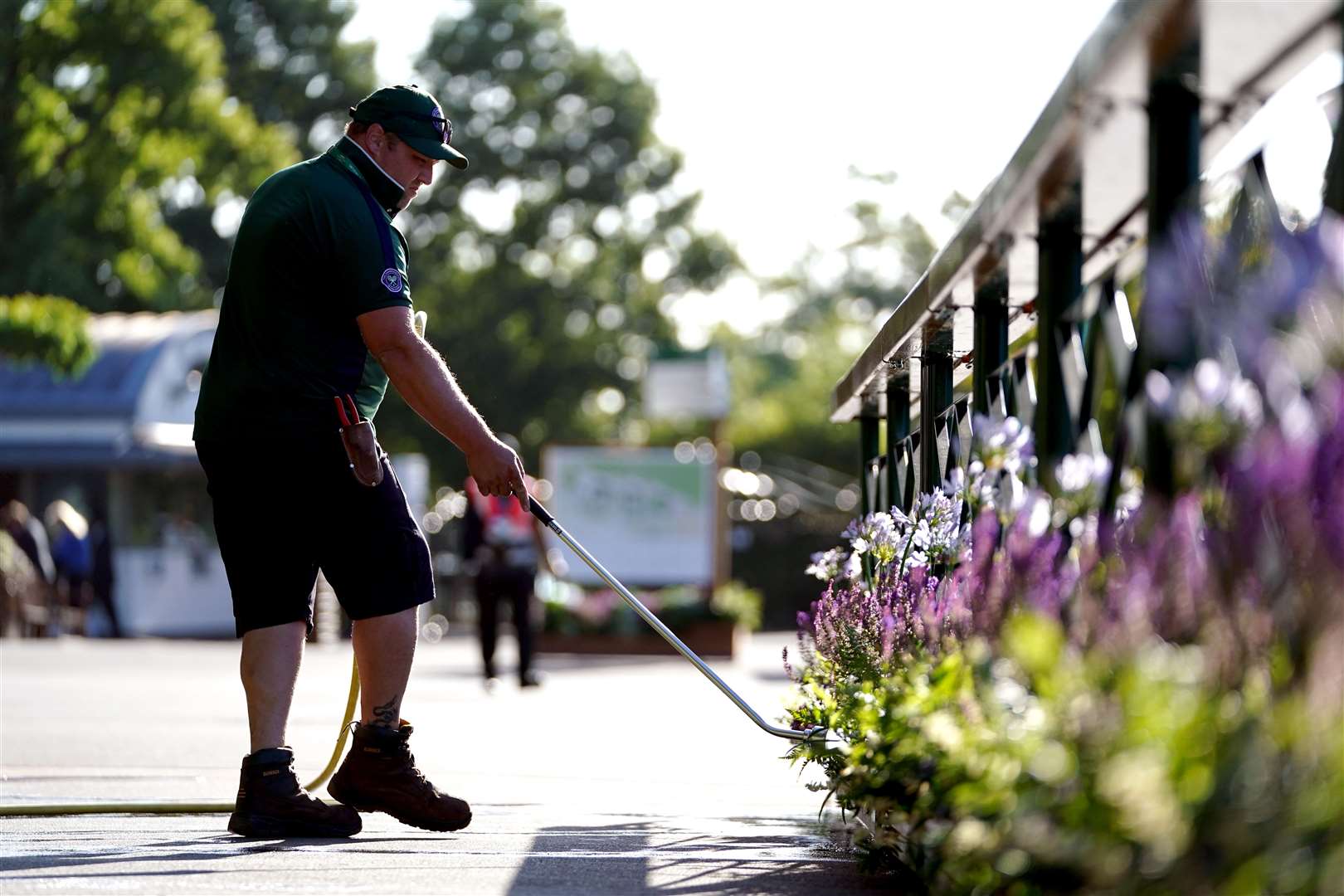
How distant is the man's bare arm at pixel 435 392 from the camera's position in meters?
5.55

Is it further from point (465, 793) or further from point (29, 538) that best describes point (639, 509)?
point (465, 793)

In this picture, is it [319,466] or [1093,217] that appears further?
[319,466]

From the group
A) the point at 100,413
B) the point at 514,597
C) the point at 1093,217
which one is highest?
the point at 100,413

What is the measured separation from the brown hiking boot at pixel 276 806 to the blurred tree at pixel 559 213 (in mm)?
44781

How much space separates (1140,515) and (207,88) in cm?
3057

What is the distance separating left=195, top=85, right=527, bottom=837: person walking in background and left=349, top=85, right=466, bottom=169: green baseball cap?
0.70 feet

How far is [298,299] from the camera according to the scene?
18.4 ft

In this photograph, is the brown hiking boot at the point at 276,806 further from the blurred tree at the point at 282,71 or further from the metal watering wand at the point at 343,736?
the blurred tree at the point at 282,71

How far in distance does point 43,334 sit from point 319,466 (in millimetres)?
18727

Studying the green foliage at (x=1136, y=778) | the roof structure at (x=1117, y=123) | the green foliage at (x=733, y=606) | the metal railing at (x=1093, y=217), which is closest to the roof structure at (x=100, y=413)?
the green foliage at (x=733, y=606)

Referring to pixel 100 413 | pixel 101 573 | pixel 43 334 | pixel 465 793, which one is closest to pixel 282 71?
pixel 100 413

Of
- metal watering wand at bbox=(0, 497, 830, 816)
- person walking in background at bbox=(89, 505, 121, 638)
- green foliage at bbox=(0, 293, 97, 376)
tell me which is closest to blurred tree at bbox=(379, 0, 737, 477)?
person walking in background at bbox=(89, 505, 121, 638)

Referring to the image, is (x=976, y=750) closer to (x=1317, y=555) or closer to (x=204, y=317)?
(x=1317, y=555)

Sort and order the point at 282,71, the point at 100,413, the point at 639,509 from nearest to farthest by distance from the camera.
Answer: the point at 639,509
the point at 100,413
the point at 282,71
